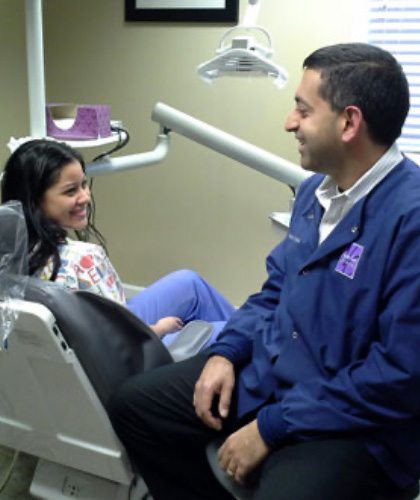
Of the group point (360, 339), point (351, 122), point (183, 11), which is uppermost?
point (183, 11)

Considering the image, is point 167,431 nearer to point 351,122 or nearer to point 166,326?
point 166,326

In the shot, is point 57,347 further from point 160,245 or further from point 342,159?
point 160,245

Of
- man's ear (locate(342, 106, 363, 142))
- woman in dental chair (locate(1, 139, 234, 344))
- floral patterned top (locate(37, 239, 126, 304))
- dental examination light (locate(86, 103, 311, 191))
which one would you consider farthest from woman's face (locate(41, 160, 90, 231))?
man's ear (locate(342, 106, 363, 142))

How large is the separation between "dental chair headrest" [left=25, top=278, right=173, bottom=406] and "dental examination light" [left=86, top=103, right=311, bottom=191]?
2.19ft

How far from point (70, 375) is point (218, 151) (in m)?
0.98

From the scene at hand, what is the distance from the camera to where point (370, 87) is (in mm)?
1248

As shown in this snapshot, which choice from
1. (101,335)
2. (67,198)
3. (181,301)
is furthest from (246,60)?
(101,335)

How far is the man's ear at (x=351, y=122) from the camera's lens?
126 cm

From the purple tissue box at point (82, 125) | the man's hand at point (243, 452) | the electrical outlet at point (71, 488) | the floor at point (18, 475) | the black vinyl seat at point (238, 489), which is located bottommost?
the floor at point (18, 475)

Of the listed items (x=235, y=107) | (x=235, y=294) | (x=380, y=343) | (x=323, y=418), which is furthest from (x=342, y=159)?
(x=235, y=294)

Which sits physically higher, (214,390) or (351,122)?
(351,122)

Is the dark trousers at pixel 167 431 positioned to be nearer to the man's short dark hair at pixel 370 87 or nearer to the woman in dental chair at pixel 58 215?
the woman in dental chair at pixel 58 215

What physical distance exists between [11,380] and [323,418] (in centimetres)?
71

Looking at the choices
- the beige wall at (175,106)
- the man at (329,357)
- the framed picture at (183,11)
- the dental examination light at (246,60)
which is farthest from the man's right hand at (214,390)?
the framed picture at (183,11)
